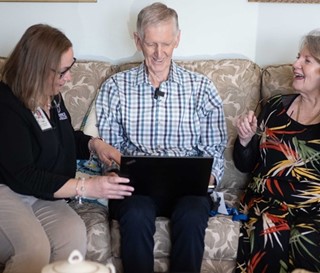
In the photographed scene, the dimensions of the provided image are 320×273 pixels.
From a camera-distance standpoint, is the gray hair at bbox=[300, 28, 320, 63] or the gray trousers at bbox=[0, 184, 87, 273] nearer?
the gray trousers at bbox=[0, 184, 87, 273]

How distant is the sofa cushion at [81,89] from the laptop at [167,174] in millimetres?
661

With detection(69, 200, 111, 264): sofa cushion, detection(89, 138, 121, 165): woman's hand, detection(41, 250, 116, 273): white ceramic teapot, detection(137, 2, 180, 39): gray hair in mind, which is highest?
detection(137, 2, 180, 39): gray hair

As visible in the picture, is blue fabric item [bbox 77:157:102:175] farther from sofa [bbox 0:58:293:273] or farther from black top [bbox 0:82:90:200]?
black top [bbox 0:82:90:200]

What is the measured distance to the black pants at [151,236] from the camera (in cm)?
187

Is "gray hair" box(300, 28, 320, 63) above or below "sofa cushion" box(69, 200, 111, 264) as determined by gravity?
above

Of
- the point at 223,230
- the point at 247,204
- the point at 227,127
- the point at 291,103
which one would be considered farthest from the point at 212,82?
the point at 223,230

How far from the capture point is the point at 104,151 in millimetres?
2098

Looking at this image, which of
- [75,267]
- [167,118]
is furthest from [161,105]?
[75,267]

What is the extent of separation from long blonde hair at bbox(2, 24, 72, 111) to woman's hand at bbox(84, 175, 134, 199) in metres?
0.35

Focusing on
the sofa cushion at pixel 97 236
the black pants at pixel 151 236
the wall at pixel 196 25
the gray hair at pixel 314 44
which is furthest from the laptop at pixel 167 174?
the wall at pixel 196 25

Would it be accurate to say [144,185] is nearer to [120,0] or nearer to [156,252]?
[156,252]

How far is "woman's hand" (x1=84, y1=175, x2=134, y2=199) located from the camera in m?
1.75

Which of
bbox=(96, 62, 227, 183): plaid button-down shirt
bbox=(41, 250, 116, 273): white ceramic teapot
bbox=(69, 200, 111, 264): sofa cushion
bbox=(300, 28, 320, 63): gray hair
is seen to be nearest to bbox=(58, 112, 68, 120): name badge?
bbox=(96, 62, 227, 183): plaid button-down shirt

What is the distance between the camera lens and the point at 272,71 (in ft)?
8.03
